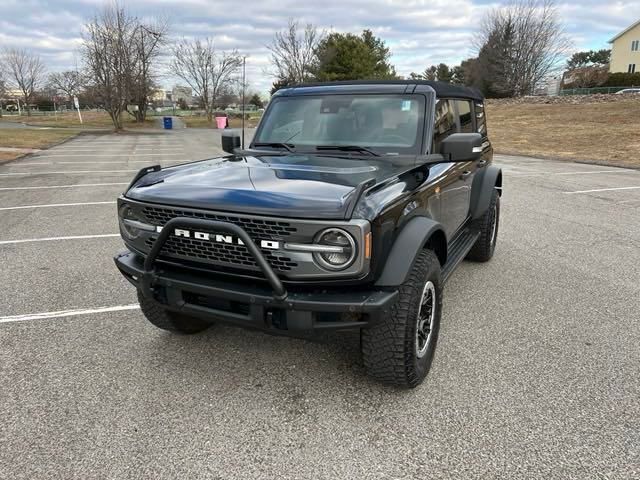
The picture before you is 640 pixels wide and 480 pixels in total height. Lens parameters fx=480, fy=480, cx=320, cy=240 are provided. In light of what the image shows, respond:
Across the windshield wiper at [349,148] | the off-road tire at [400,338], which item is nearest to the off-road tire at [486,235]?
the windshield wiper at [349,148]

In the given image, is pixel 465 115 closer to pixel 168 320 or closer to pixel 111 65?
pixel 168 320

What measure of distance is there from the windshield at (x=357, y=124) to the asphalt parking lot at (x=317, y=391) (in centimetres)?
140

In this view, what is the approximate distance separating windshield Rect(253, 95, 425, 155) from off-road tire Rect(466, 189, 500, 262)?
1.62 metres

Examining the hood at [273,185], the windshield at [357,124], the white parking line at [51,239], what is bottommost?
the white parking line at [51,239]

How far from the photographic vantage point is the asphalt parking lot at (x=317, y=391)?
2.21m

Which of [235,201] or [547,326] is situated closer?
[235,201]

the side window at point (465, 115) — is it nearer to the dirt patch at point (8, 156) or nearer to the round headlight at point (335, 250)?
the round headlight at point (335, 250)

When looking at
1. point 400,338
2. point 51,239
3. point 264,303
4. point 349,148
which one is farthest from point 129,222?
point 51,239

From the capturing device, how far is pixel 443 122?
372 cm

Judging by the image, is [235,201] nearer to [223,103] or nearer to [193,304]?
[193,304]

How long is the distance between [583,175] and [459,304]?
984cm

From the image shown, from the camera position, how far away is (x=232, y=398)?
8.79 ft

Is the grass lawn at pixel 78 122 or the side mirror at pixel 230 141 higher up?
the grass lawn at pixel 78 122

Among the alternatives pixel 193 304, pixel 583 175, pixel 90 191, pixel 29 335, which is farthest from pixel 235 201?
pixel 583 175
